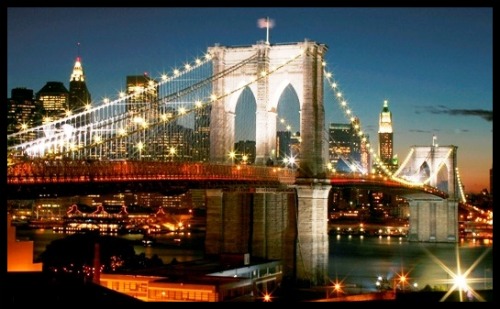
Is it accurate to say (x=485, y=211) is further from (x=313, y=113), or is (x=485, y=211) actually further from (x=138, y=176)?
(x=138, y=176)

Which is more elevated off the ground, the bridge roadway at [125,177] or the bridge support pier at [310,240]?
the bridge roadway at [125,177]

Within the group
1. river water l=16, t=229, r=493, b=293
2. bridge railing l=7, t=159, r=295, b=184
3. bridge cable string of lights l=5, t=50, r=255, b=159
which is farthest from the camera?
river water l=16, t=229, r=493, b=293

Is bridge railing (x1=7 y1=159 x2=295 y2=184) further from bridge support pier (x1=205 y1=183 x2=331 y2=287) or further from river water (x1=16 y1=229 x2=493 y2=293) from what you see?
river water (x1=16 y1=229 x2=493 y2=293)

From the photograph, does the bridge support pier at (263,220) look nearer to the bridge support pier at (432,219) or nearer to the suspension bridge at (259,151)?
the suspension bridge at (259,151)

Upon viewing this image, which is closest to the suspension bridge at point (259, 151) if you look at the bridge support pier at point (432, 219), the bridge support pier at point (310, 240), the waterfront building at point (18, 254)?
the bridge support pier at point (310, 240)

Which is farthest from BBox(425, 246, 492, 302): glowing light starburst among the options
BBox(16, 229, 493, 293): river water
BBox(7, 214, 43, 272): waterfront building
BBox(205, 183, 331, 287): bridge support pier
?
BBox(7, 214, 43, 272): waterfront building

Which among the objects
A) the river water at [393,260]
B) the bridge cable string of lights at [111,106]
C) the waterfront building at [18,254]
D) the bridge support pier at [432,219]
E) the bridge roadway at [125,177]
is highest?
the bridge cable string of lights at [111,106]
